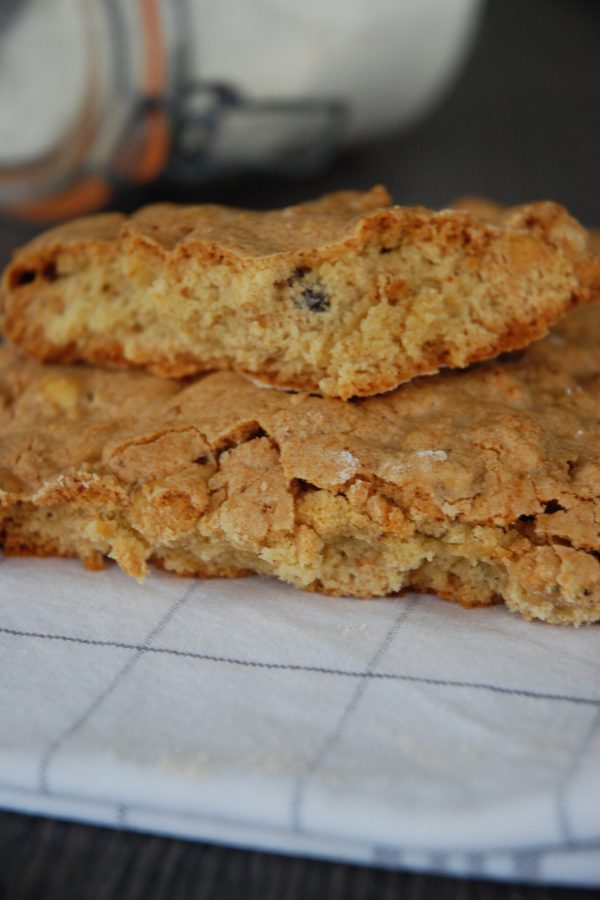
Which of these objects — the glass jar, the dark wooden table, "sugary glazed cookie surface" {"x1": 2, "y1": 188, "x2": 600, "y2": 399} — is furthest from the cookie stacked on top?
the glass jar

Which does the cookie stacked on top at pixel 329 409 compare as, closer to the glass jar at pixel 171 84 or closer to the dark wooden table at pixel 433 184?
the dark wooden table at pixel 433 184

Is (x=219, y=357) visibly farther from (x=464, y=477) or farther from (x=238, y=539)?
(x=464, y=477)

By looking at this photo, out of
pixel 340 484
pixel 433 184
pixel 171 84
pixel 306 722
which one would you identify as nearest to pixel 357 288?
pixel 340 484

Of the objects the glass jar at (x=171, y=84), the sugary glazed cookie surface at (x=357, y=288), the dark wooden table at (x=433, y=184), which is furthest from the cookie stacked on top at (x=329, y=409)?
the glass jar at (x=171, y=84)

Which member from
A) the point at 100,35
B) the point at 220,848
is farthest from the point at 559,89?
the point at 220,848

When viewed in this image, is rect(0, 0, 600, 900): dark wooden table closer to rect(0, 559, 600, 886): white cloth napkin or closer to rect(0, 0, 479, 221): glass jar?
rect(0, 559, 600, 886): white cloth napkin

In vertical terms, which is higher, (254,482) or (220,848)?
(254,482)

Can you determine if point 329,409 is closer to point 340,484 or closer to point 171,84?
point 340,484
